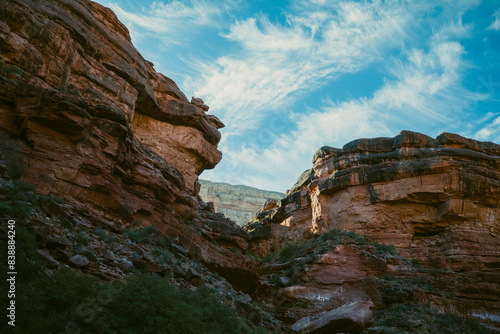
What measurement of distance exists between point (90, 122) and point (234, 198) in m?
98.0

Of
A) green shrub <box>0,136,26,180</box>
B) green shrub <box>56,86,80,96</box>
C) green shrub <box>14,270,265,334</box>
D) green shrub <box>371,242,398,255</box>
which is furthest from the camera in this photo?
green shrub <box>371,242,398,255</box>

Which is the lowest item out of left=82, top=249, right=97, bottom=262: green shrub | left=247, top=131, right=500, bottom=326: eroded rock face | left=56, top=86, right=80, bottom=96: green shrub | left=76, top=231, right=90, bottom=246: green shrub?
left=82, top=249, right=97, bottom=262: green shrub

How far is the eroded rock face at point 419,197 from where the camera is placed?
3122cm

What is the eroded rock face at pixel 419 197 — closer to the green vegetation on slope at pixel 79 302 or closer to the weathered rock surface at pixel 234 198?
the green vegetation on slope at pixel 79 302

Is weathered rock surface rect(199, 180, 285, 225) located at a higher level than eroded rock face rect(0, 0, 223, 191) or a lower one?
higher

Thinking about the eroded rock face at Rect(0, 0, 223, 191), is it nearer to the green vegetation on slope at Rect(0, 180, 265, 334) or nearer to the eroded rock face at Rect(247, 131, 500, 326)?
the green vegetation on slope at Rect(0, 180, 265, 334)

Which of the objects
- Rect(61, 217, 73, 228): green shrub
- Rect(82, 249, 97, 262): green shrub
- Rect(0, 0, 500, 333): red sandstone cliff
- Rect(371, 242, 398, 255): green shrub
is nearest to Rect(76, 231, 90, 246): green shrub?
Rect(0, 0, 500, 333): red sandstone cliff

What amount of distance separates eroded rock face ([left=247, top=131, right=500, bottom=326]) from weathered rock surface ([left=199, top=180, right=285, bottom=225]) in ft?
222

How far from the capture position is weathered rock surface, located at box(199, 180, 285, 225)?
352 ft

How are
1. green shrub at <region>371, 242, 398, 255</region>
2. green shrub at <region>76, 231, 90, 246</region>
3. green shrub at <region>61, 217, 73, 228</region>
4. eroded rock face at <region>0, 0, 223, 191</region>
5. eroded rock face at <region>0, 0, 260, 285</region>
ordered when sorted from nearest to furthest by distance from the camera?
1. green shrub at <region>76, 231, 90, 246</region>
2. green shrub at <region>61, 217, 73, 228</region>
3. eroded rock face at <region>0, 0, 260, 285</region>
4. eroded rock face at <region>0, 0, 223, 191</region>
5. green shrub at <region>371, 242, 398, 255</region>

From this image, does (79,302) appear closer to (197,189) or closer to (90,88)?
(90,88)

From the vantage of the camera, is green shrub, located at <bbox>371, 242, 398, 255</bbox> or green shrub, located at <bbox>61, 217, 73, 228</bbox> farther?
green shrub, located at <bbox>371, 242, 398, 255</bbox>

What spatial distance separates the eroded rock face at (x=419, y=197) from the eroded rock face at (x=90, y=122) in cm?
1590

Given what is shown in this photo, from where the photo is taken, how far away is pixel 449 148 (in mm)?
35281
